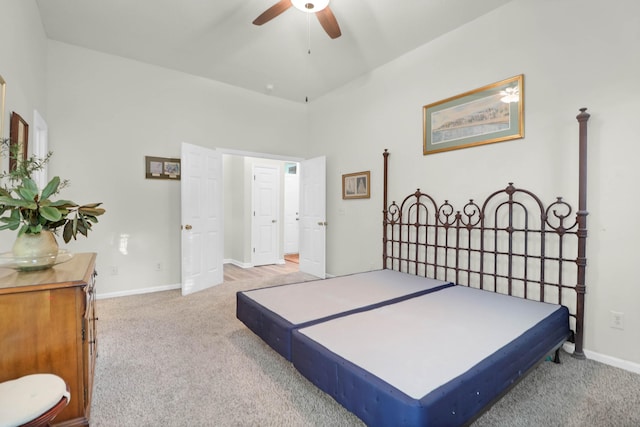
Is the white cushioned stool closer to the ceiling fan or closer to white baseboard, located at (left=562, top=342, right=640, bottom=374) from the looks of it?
the ceiling fan

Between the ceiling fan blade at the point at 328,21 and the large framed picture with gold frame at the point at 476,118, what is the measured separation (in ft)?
4.56

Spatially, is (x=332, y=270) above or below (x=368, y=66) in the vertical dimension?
below

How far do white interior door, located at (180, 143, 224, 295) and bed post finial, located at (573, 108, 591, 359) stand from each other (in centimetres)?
403

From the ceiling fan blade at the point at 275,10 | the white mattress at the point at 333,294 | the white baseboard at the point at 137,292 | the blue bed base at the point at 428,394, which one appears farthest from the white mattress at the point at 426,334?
the white baseboard at the point at 137,292

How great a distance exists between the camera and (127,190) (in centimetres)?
394

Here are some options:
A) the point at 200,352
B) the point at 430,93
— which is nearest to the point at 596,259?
the point at 430,93

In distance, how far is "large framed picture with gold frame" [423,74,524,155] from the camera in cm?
279

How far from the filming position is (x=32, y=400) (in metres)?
1.07

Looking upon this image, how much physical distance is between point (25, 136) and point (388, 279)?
3.48 m

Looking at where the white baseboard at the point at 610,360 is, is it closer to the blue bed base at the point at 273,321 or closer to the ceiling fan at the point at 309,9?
the blue bed base at the point at 273,321

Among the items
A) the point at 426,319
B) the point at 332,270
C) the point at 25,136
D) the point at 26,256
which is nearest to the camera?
the point at 26,256

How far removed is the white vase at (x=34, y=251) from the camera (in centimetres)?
152

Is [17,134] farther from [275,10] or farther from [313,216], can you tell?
[313,216]

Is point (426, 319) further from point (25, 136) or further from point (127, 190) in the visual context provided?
point (127, 190)
